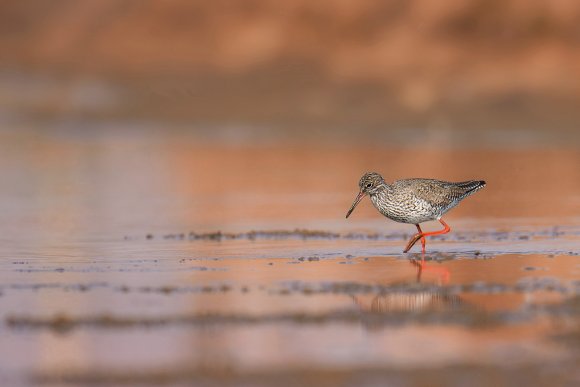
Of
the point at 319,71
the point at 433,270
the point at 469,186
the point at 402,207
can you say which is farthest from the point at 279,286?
the point at 319,71

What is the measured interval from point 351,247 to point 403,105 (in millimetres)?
28181

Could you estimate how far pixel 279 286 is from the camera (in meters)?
14.4

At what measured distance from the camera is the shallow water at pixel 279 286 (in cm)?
1074

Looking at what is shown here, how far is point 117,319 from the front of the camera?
12562 millimetres

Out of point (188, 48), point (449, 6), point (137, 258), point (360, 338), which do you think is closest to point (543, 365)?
point (360, 338)

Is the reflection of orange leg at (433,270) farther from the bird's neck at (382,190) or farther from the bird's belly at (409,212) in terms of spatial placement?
the bird's neck at (382,190)

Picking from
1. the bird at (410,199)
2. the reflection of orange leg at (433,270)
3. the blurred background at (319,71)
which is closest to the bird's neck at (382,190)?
the bird at (410,199)

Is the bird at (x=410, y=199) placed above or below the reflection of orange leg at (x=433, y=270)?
above

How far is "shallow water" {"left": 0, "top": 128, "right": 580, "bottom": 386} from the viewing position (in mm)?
10742

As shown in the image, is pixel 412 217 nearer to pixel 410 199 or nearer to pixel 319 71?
pixel 410 199

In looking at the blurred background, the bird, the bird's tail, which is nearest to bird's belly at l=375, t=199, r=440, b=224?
the bird

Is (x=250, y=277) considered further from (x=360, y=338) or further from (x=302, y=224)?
(x=302, y=224)

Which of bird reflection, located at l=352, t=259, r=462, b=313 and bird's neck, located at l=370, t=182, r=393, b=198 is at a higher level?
bird's neck, located at l=370, t=182, r=393, b=198

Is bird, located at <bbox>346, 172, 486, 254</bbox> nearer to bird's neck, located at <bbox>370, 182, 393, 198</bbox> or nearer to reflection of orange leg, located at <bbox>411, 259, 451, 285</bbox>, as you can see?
bird's neck, located at <bbox>370, 182, 393, 198</bbox>
